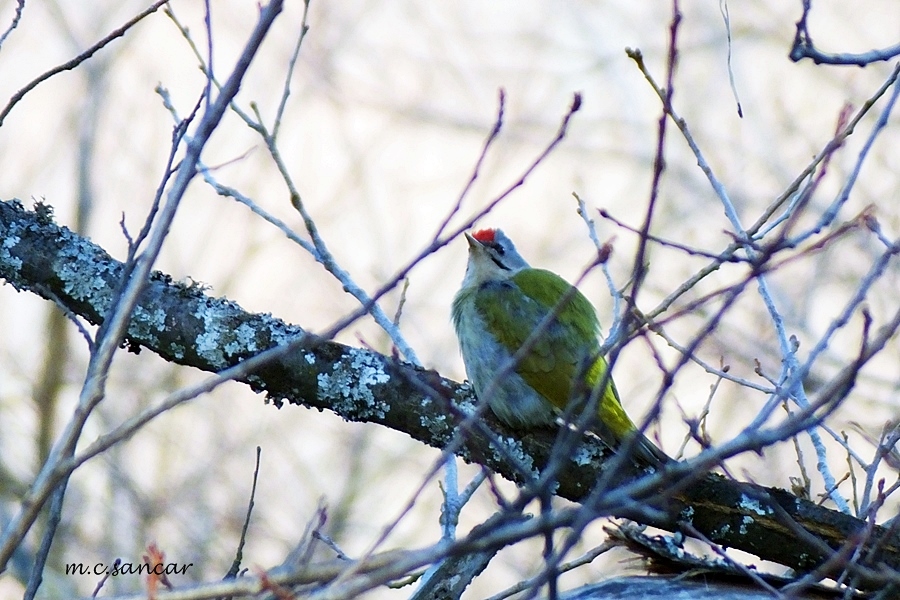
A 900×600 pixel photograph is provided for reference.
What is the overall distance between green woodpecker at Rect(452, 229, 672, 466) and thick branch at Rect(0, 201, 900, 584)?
0.40m

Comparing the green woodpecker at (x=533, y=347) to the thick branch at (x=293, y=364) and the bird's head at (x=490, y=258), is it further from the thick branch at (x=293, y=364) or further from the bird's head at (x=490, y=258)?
the thick branch at (x=293, y=364)

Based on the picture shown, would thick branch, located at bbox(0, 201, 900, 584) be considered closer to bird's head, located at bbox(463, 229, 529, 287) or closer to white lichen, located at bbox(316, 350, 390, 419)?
white lichen, located at bbox(316, 350, 390, 419)

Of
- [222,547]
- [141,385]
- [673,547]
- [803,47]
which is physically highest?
[141,385]

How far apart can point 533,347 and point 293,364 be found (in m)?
1.03

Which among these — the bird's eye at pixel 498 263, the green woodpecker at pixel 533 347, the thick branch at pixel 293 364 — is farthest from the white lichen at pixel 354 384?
the bird's eye at pixel 498 263

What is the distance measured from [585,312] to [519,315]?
1.21 ft

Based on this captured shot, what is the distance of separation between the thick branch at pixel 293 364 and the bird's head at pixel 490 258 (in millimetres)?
1934

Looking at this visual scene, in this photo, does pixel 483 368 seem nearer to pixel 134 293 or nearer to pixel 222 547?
pixel 134 293

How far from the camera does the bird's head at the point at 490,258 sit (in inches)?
238

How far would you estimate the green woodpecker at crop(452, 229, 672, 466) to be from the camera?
470cm

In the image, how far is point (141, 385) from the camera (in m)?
12.3

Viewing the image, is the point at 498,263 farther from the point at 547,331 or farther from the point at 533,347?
the point at 533,347

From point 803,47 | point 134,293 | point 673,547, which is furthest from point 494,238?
point 134,293

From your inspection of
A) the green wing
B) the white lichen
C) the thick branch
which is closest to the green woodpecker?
the green wing
